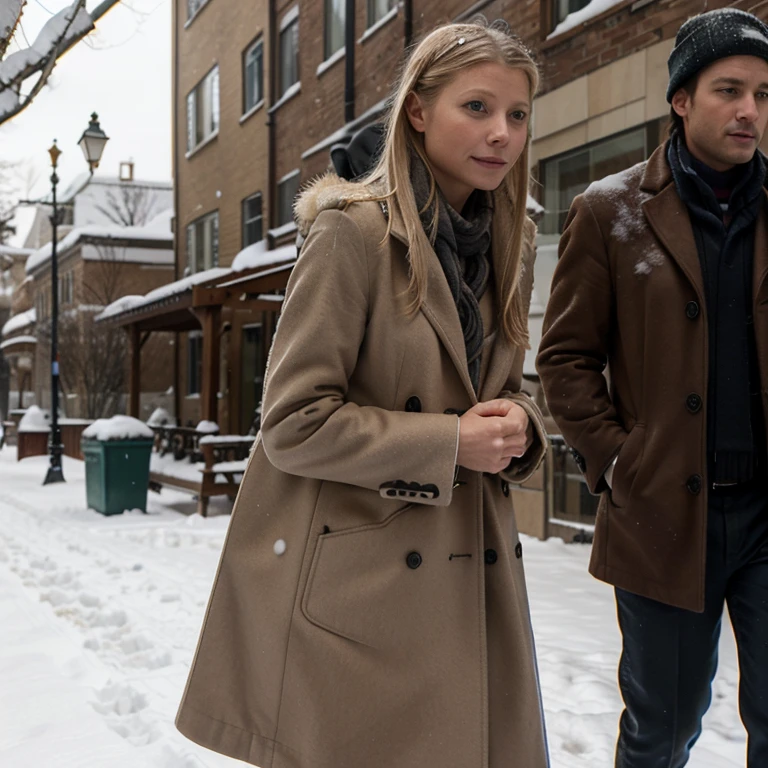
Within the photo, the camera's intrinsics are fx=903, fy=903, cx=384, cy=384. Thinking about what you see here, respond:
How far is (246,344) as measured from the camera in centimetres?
1848

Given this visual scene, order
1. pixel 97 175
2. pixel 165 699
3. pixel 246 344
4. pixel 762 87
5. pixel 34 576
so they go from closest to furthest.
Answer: pixel 762 87 < pixel 165 699 < pixel 34 576 < pixel 246 344 < pixel 97 175

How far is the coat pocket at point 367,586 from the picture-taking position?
1776 millimetres

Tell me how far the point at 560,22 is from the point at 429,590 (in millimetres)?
8511

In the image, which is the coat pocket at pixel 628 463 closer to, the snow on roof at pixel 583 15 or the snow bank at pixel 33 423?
the snow on roof at pixel 583 15

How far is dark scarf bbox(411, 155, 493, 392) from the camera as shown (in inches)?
76.3

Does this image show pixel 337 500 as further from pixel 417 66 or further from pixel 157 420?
pixel 157 420

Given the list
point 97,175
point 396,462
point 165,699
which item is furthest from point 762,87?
point 97,175

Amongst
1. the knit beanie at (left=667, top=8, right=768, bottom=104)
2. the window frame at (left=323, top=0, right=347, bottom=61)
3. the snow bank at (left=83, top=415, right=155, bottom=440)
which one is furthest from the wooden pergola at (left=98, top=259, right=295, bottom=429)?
the knit beanie at (left=667, top=8, right=768, bottom=104)

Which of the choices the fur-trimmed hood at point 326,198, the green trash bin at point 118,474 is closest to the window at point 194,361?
the green trash bin at point 118,474

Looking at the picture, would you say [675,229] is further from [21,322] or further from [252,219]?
[21,322]

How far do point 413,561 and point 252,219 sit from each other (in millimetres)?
16870

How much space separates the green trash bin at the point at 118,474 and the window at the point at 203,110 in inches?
430

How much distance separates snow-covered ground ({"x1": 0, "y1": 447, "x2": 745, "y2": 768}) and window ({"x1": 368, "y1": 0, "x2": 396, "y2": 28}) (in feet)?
26.4

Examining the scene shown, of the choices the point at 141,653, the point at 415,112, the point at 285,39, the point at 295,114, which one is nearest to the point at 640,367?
the point at 415,112
